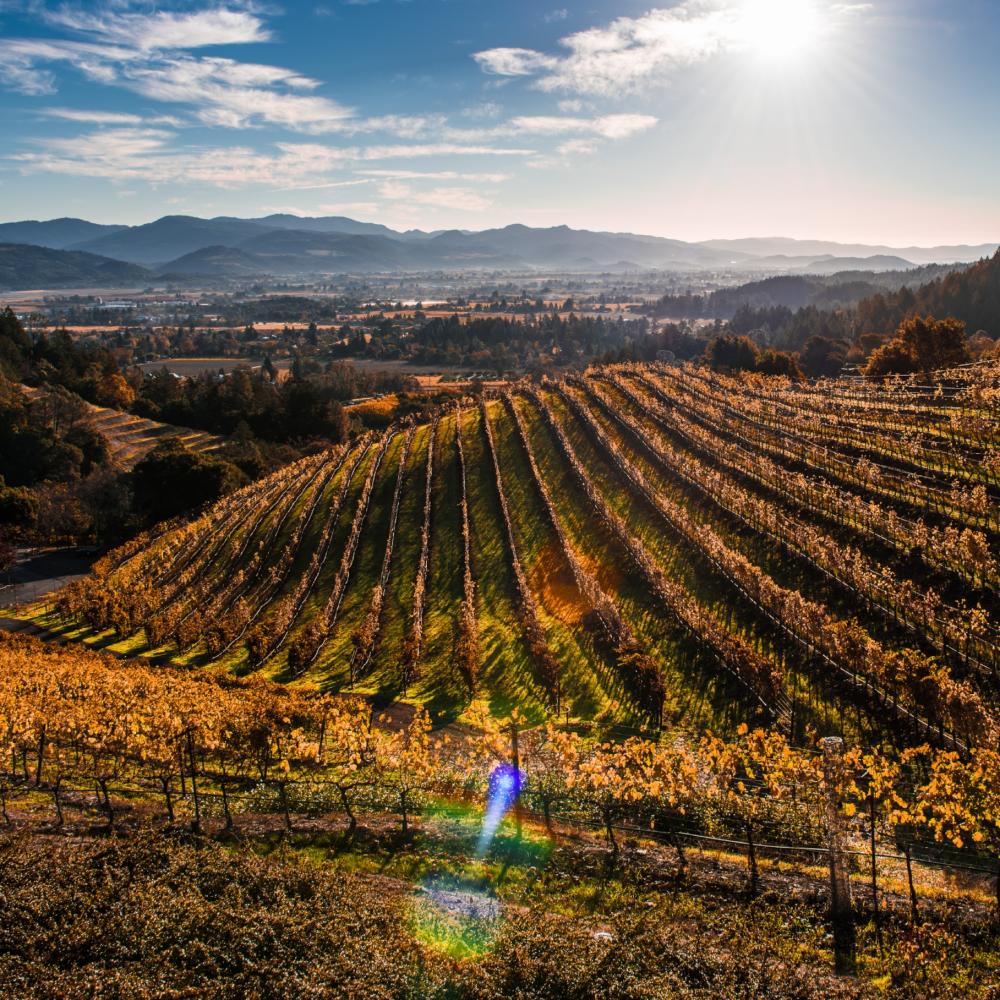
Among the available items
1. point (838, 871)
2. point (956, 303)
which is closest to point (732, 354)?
point (956, 303)

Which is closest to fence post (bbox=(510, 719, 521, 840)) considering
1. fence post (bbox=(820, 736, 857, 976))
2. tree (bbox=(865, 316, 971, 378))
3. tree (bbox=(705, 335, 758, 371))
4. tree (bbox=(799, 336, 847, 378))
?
fence post (bbox=(820, 736, 857, 976))

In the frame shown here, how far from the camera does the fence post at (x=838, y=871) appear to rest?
627 inches

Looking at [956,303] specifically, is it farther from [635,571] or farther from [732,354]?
[635,571]

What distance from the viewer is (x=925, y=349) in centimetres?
7238

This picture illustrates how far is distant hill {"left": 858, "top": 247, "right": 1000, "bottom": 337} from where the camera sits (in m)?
125

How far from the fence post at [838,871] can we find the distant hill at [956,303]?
413ft

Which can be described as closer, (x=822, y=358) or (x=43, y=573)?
(x=43, y=573)

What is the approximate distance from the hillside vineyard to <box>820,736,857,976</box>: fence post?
22.1 ft

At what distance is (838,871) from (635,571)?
24.3 m

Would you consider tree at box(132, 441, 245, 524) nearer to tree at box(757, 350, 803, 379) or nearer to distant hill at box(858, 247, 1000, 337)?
tree at box(757, 350, 803, 379)

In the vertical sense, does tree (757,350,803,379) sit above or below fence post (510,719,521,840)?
above

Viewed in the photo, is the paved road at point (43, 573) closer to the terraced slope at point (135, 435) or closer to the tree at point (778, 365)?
the terraced slope at point (135, 435)

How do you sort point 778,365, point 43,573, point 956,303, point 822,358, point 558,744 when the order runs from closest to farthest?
point 558,744
point 43,573
point 778,365
point 822,358
point 956,303

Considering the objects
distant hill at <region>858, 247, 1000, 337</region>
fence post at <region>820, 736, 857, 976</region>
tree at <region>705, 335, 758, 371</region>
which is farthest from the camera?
distant hill at <region>858, 247, 1000, 337</region>
